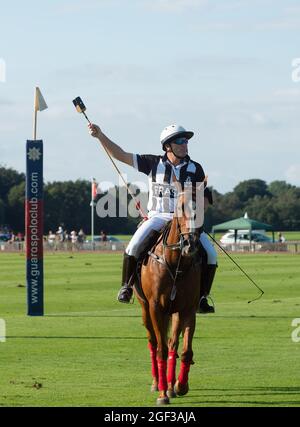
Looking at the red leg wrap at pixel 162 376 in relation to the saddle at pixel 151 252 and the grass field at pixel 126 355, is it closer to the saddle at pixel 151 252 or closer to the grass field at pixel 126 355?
the grass field at pixel 126 355

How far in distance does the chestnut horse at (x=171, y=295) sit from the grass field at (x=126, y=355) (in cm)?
29

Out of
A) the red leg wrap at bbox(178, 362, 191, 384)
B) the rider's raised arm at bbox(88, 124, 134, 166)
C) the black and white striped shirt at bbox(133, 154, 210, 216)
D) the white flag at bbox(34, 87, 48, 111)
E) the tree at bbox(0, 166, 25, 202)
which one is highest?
the tree at bbox(0, 166, 25, 202)

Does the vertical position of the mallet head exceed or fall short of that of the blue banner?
it exceeds it

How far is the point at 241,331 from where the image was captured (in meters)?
21.6

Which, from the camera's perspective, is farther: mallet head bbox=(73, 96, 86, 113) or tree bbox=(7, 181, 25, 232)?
tree bbox=(7, 181, 25, 232)

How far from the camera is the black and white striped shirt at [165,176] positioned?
14172 mm

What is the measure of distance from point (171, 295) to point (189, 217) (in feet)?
3.50

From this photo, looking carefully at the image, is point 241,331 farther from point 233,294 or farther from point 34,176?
point 233,294

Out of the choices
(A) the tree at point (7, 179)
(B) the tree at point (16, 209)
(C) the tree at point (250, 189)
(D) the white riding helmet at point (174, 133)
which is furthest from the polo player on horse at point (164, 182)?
(C) the tree at point (250, 189)

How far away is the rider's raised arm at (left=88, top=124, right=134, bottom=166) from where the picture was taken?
1452 cm

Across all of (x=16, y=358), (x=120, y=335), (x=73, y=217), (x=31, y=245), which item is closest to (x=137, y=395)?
(x=16, y=358)

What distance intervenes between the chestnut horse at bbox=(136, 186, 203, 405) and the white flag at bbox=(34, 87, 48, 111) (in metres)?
11.4

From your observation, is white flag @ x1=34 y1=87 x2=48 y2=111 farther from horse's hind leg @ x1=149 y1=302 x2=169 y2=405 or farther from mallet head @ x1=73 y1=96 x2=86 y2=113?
horse's hind leg @ x1=149 y1=302 x2=169 y2=405

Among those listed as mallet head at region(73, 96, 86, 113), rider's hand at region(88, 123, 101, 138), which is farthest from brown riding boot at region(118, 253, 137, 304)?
mallet head at region(73, 96, 86, 113)
